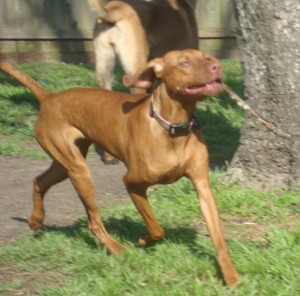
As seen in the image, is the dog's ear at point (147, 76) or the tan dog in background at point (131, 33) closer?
the dog's ear at point (147, 76)

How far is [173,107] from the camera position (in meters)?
4.80

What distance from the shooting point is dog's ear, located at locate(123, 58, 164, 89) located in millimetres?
4832

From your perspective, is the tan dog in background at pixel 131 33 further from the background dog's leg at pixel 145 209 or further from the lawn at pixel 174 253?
the background dog's leg at pixel 145 209

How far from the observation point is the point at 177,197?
246 inches

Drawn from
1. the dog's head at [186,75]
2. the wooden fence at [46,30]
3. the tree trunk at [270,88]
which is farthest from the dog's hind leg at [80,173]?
the wooden fence at [46,30]

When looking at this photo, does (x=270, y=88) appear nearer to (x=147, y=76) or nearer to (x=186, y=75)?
(x=147, y=76)

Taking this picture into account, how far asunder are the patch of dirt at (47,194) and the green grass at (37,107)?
46 cm

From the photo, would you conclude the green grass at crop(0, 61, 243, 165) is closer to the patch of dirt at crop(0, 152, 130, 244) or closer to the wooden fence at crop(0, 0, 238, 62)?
the patch of dirt at crop(0, 152, 130, 244)

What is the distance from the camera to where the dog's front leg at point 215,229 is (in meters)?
4.66

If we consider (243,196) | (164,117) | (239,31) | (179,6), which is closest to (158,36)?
(179,6)

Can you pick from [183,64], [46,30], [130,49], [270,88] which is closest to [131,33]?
[130,49]

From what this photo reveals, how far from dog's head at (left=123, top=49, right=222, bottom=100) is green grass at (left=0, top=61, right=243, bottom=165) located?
3.02m

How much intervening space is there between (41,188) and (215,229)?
5.35ft

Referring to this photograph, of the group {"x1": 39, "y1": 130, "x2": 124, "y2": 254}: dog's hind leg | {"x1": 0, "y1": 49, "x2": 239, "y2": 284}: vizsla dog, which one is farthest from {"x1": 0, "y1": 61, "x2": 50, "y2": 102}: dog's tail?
{"x1": 39, "y1": 130, "x2": 124, "y2": 254}: dog's hind leg
